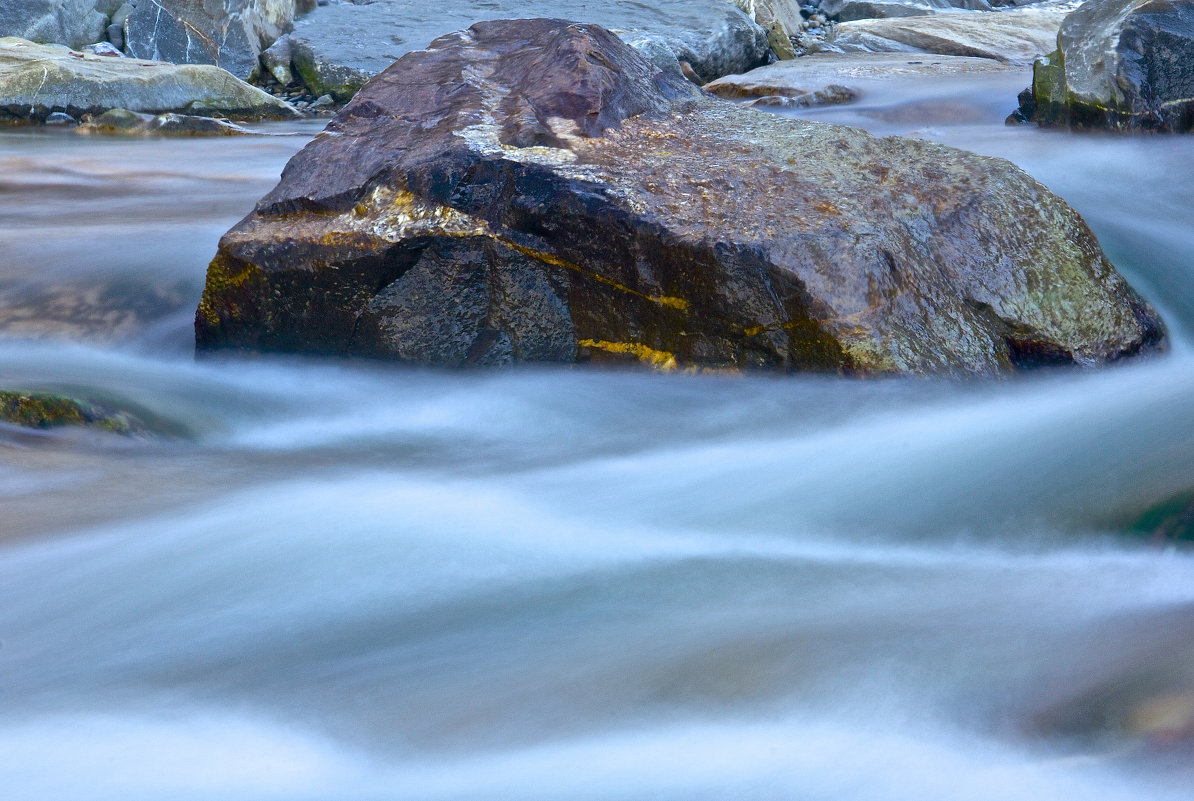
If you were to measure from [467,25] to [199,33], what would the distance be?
2.77m

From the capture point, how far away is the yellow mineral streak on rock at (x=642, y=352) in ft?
11.0

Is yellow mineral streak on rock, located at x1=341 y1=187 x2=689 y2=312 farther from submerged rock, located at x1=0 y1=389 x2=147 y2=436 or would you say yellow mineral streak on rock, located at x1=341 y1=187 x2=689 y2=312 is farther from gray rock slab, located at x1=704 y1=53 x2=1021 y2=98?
gray rock slab, located at x1=704 y1=53 x2=1021 y2=98

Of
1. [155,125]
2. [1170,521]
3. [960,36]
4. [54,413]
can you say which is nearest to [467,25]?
[155,125]

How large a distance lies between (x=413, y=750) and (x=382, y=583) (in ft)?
2.17

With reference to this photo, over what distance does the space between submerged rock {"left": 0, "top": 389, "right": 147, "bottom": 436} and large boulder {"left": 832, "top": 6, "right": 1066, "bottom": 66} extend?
32.2 ft

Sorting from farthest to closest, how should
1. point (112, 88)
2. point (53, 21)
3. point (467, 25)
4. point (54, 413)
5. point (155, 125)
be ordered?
point (467, 25) < point (53, 21) < point (112, 88) < point (155, 125) < point (54, 413)

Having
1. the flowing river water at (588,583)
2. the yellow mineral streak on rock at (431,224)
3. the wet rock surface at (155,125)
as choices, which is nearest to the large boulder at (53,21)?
the wet rock surface at (155,125)

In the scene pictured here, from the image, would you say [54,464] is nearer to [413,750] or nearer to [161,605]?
[161,605]

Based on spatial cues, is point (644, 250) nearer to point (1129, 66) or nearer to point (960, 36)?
point (1129, 66)

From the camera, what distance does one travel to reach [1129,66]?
5.98m

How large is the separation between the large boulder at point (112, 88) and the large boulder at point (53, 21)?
5.29 feet

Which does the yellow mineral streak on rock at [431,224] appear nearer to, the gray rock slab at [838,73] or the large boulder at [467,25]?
the gray rock slab at [838,73]

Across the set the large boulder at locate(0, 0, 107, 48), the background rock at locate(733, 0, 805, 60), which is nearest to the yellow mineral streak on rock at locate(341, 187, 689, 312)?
the large boulder at locate(0, 0, 107, 48)

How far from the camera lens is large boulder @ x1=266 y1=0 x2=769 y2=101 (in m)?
10.7
